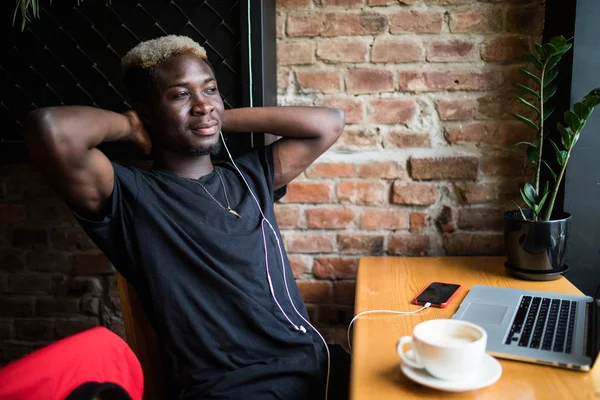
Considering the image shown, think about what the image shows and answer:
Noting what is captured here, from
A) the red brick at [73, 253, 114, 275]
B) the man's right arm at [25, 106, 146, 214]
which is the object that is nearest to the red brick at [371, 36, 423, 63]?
the man's right arm at [25, 106, 146, 214]

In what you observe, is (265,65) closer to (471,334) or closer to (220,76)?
(220,76)

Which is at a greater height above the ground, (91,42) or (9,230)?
(91,42)

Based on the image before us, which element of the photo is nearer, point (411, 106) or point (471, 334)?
point (471, 334)

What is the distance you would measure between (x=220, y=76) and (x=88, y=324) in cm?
101

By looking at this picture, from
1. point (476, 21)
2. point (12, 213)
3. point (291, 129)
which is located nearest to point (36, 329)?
point (12, 213)

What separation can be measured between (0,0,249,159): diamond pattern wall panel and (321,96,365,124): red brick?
1.08 feet

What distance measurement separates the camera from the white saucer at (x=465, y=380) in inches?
32.5

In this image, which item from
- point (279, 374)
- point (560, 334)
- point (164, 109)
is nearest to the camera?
point (560, 334)

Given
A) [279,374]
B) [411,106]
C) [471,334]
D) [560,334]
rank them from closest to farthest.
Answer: [471,334] < [560,334] < [279,374] < [411,106]

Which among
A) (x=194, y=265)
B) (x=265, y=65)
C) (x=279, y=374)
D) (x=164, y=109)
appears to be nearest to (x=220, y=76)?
(x=265, y=65)

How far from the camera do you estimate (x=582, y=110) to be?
134cm

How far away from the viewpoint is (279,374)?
48.3 inches

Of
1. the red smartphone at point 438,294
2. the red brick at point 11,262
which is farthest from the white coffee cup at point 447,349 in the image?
the red brick at point 11,262

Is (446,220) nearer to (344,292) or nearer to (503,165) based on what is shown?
(503,165)
